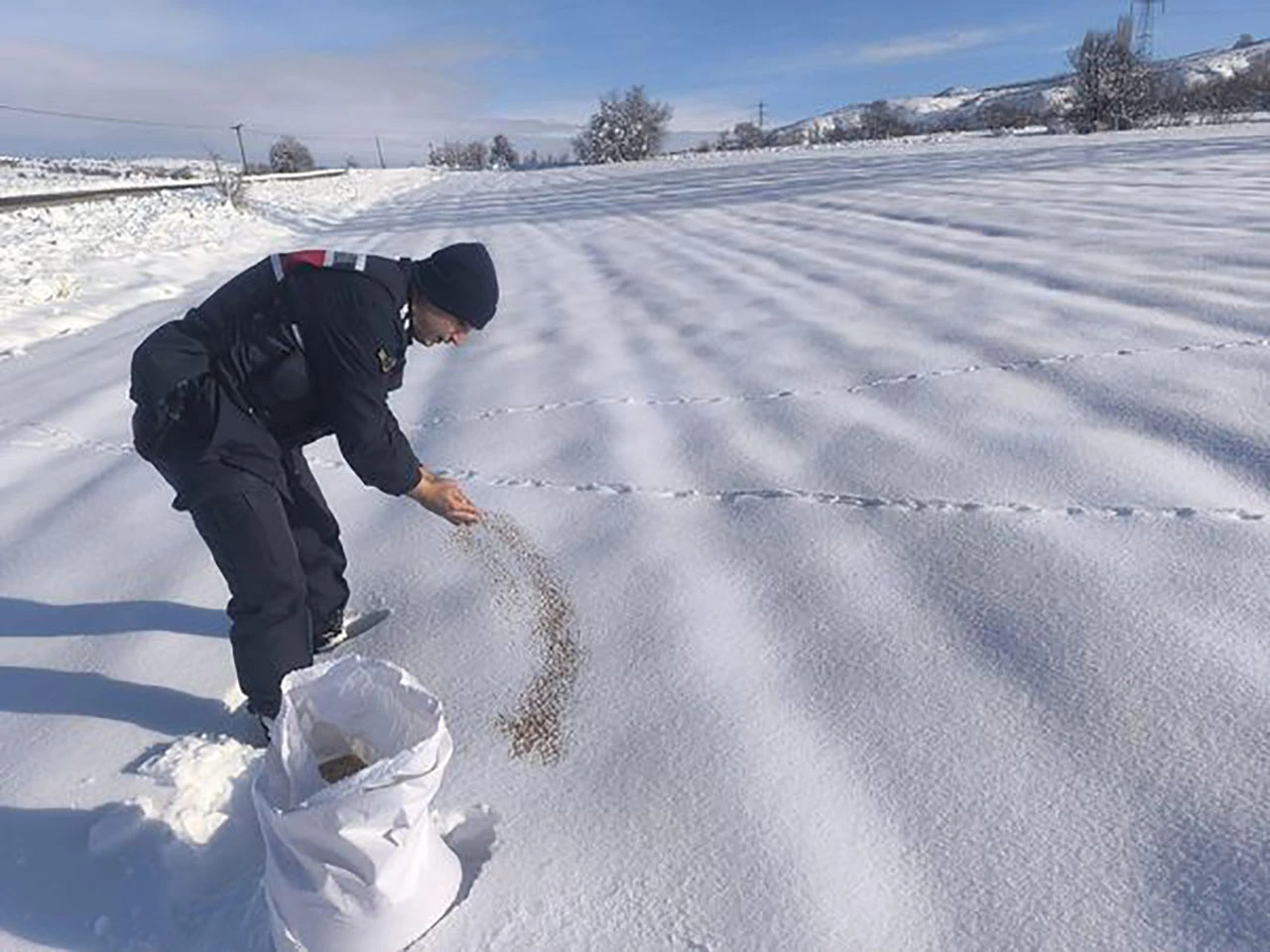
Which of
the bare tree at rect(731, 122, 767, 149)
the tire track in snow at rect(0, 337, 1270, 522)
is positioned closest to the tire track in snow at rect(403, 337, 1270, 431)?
the tire track in snow at rect(0, 337, 1270, 522)

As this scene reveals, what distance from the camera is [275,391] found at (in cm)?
194

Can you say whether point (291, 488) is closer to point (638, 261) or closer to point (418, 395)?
point (418, 395)

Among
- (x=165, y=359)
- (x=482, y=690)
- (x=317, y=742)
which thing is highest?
(x=165, y=359)

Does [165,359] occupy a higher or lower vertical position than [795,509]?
higher

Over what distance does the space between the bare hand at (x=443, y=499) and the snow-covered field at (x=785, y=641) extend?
0.35 meters

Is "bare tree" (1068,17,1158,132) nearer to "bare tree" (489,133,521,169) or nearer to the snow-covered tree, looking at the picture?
the snow-covered tree

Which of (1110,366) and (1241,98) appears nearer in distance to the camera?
(1110,366)

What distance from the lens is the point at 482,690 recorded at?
2.07 metres

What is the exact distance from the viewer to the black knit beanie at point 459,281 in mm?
1899

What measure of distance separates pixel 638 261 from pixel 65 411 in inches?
179

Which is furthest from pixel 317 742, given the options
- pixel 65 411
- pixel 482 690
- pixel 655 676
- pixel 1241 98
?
pixel 1241 98

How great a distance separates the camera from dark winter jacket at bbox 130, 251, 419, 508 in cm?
186

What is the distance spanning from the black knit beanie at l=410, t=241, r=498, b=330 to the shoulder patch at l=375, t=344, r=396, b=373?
0.15m

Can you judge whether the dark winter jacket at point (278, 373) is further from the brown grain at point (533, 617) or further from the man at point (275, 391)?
the brown grain at point (533, 617)
